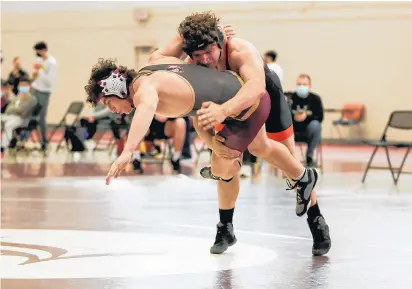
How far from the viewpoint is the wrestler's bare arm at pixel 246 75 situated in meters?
3.55

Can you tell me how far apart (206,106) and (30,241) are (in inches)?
52.9

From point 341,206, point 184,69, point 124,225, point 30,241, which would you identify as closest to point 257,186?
point 341,206

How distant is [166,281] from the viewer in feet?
11.1

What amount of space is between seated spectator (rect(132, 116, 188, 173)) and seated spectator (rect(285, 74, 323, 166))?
3.50ft

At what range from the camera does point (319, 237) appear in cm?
404

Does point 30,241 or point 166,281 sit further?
point 30,241

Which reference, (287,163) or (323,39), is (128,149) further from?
(323,39)

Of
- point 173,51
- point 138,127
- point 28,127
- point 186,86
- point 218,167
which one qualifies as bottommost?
point 28,127

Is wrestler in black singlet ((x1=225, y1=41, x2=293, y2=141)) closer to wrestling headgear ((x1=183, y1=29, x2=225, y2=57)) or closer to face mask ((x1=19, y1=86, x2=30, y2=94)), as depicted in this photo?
wrestling headgear ((x1=183, y1=29, x2=225, y2=57))

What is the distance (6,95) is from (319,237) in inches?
344

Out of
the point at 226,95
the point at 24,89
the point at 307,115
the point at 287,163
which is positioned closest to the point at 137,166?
the point at 307,115

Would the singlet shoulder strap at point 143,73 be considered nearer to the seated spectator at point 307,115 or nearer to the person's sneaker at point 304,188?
the person's sneaker at point 304,188

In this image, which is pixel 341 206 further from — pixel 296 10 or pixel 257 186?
pixel 296 10

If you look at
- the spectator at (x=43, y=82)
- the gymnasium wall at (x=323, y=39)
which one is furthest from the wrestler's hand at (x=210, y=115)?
the gymnasium wall at (x=323, y=39)
